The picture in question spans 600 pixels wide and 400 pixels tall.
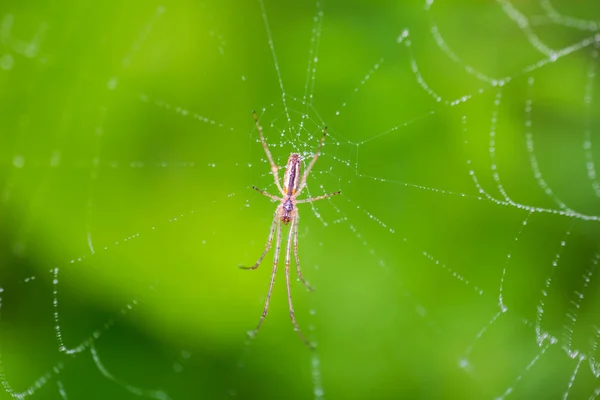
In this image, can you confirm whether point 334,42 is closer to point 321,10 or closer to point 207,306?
point 321,10

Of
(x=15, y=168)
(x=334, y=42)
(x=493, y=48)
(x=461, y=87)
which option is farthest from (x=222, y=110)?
(x=493, y=48)

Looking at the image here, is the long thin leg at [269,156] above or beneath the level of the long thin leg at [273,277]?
above

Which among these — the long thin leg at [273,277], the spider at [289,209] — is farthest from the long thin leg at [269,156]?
the long thin leg at [273,277]

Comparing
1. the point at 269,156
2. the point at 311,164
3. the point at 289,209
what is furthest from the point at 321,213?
the point at 269,156

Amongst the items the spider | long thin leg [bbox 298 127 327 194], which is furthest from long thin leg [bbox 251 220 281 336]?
long thin leg [bbox 298 127 327 194]

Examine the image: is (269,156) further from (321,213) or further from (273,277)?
(273,277)

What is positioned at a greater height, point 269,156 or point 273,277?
point 269,156

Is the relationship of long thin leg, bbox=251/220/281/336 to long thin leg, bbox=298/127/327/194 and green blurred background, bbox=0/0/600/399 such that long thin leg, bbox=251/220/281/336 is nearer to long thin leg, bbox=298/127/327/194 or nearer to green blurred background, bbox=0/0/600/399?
green blurred background, bbox=0/0/600/399

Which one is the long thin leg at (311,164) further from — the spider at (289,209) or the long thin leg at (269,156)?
the long thin leg at (269,156)
